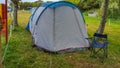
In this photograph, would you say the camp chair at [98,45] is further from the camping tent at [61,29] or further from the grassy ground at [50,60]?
the camping tent at [61,29]

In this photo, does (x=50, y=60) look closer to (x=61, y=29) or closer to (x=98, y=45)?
(x=61, y=29)

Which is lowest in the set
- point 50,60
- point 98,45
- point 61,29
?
point 50,60

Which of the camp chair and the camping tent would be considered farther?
the camping tent

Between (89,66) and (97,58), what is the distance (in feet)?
2.50

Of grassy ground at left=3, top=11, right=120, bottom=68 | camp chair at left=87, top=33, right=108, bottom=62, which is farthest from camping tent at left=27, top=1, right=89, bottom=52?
camp chair at left=87, top=33, right=108, bottom=62

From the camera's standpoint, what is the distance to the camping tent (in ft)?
24.7

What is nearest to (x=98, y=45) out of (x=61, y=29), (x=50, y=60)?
(x=61, y=29)

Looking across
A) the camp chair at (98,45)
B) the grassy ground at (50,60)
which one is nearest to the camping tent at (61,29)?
the grassy ground at (50,60)

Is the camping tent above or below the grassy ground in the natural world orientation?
above

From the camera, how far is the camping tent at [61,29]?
7527mm

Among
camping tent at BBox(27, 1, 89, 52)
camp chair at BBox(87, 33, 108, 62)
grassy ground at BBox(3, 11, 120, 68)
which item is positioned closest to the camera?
grassy ground at BBox(3, 11, 120, 68)

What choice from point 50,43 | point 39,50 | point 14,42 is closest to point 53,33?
point 50,43

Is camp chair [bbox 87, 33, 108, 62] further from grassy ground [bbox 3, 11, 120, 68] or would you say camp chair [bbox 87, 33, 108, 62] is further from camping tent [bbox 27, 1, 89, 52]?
camping tent [bbox 27, 1, 89, 52]

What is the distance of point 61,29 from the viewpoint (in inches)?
301
